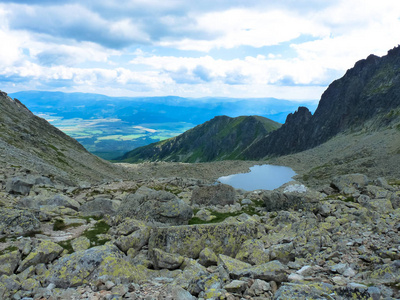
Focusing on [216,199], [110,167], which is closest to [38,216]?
[216,199]

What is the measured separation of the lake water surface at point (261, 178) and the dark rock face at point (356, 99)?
71.1 metres

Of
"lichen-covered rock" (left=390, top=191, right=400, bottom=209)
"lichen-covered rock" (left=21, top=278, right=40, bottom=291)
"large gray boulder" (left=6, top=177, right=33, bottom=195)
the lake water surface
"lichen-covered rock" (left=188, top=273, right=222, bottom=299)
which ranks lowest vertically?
the lake water surface

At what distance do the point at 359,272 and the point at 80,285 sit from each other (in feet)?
35.0

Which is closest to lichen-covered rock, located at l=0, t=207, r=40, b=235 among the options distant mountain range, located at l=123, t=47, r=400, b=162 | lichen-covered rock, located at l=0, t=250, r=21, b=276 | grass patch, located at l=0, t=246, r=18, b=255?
grass patch, located at l=0, t=246, r=18, b=255

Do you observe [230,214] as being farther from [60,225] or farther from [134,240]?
[60,225]

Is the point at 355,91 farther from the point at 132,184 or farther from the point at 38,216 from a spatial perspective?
the point at 38,216

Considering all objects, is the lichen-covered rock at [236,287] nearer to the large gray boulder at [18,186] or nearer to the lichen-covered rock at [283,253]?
the lichen-covered rock at [283,253]

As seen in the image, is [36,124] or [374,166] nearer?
[374,166]

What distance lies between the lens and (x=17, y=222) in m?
15.8

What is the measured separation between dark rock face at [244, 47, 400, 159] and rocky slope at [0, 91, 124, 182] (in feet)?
454

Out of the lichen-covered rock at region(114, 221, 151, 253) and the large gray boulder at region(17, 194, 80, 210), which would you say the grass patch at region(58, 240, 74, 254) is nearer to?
the lichen-covered rock at region(114, 221, 151, 253)

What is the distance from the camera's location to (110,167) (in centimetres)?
Result: 9475

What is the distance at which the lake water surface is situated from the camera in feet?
282

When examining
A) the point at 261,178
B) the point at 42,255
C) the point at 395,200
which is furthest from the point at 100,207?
the point at 261,178
